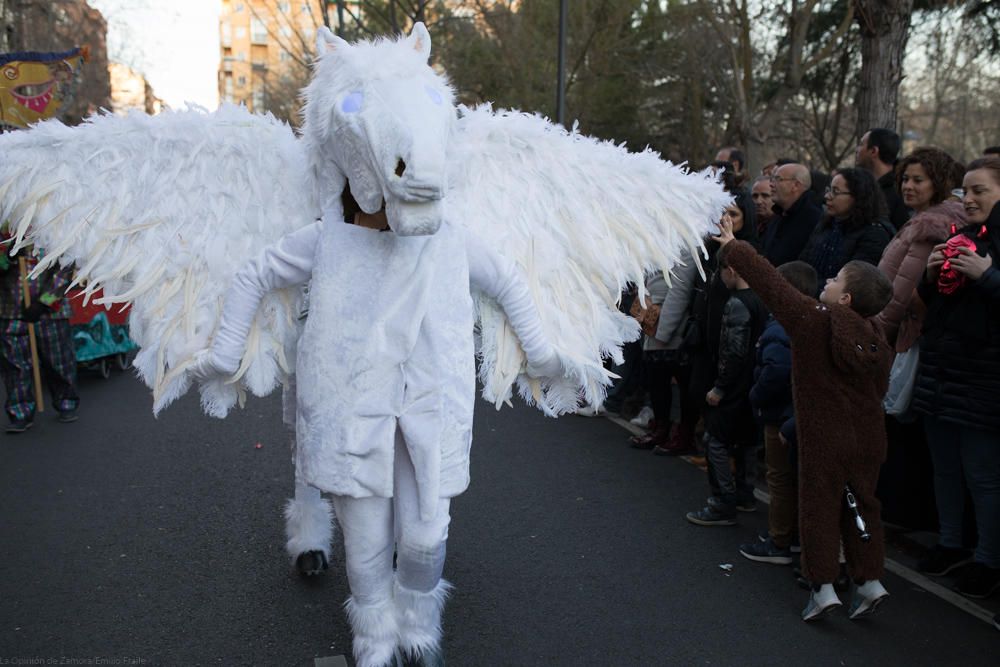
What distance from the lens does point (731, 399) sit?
476cm

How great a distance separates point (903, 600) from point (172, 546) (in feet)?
12.0

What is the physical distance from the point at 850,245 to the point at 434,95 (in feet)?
10.1

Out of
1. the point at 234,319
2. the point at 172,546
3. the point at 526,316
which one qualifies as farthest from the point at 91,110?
the point at 172,546

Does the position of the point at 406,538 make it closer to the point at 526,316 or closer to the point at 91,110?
the point at 526,316

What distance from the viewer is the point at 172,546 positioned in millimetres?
4367

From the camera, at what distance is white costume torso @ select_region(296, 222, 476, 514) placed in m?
2.74

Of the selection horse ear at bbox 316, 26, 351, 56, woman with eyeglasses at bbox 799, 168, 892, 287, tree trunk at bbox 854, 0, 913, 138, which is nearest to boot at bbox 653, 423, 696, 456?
woman with eyeglasses at bbox 799, 168, 892, 287

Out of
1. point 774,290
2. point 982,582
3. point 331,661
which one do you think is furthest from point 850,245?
point 331,661

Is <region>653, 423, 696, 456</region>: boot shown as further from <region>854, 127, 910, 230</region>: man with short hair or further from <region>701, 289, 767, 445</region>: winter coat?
<region>854, 127, 910, 230</region>: man with short hair

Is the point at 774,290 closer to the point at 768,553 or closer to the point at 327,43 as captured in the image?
the point at 768,553

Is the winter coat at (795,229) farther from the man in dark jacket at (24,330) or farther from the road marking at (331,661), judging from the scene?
the man in dark jacket at (24,330)

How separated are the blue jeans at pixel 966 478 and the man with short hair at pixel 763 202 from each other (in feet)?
7.73

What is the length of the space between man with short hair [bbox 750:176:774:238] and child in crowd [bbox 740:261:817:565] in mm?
1999

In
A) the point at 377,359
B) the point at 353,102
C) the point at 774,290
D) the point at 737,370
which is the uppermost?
the point at 353,102
